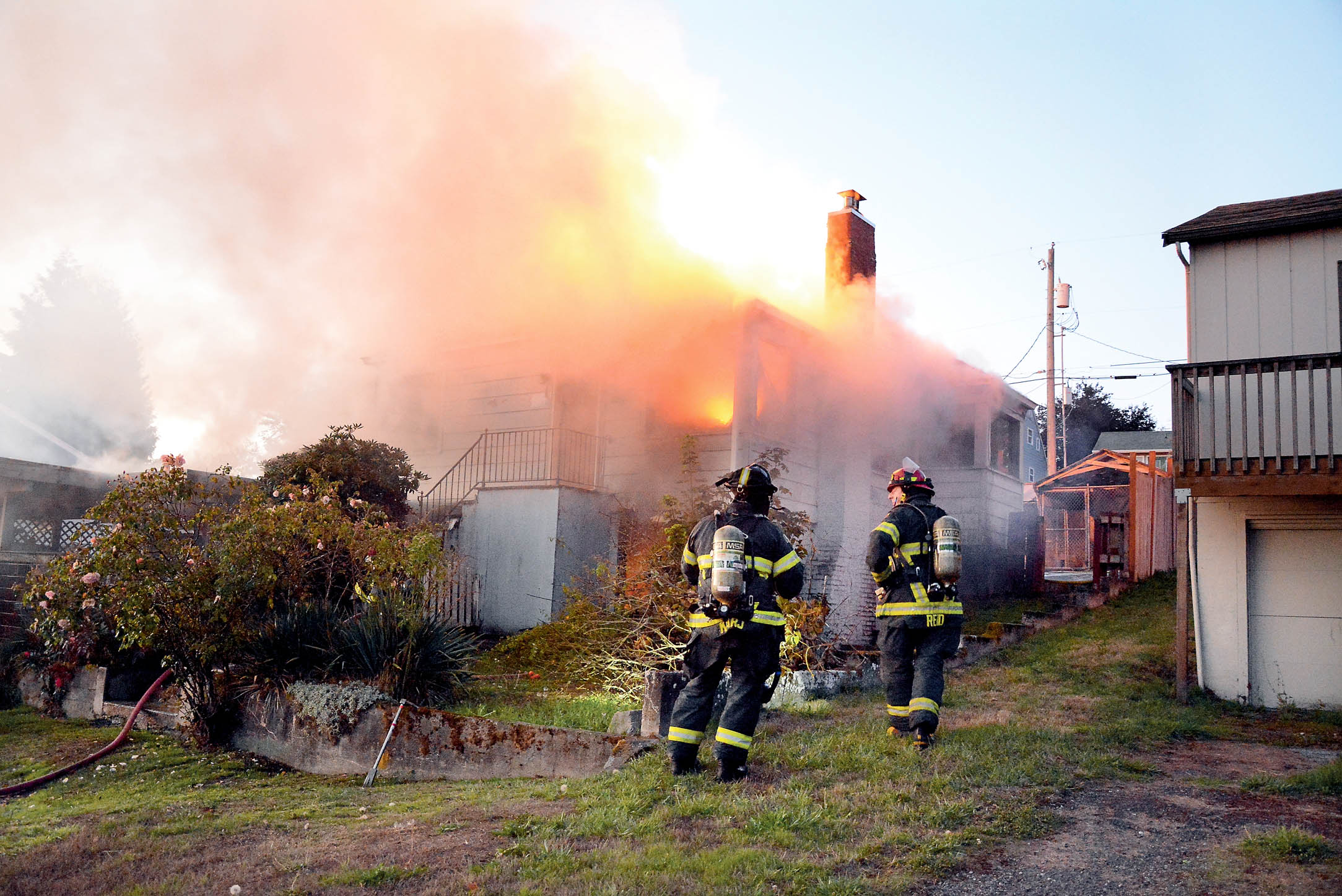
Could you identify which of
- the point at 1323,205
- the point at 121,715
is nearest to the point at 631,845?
the point at 121,715

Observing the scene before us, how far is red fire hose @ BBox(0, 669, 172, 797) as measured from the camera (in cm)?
658

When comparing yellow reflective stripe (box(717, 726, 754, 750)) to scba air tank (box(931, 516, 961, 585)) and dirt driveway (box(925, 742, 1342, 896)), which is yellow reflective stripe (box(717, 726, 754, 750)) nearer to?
dirt driveway (box(925, 742, 1342, 896))

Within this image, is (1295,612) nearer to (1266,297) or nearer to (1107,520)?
(1266,297)

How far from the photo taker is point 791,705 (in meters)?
7.66

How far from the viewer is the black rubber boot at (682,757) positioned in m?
5.27

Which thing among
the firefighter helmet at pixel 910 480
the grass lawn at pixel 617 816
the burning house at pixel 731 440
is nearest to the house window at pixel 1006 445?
the burning house at pixel 731 440

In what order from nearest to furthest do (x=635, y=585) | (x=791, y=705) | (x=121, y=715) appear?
(x=791, y=705) → (x=121, y=715) → (x=635, y=585)

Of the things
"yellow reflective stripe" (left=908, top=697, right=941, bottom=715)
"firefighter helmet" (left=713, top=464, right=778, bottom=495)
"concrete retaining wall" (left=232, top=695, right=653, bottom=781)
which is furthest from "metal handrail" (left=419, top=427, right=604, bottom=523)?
"yellow reflective stripe" (left=908, top=697, right=941, bottom=715)

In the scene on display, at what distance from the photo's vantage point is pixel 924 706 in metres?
5.93

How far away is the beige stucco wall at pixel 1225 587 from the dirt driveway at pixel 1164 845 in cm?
367

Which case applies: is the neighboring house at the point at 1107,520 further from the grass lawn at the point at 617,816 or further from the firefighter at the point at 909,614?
the firefighter at the point at 909,614

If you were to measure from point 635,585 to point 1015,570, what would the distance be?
10014 millimetres

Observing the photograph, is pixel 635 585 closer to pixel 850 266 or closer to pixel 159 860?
pixel 159 860

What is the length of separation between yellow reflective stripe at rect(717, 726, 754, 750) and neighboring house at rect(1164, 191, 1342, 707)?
216 inches
